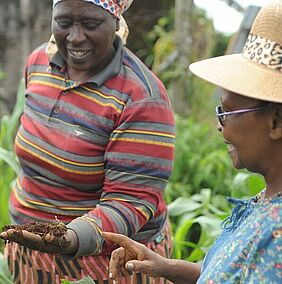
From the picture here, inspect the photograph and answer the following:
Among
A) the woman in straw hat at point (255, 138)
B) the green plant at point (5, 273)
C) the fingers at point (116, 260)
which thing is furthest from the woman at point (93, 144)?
the woman in straw hat at point (255, 138)

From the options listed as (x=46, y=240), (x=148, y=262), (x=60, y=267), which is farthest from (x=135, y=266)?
(x=60, y=267)

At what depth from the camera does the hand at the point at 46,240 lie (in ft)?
7.31

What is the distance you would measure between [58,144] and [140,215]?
315 millimetres

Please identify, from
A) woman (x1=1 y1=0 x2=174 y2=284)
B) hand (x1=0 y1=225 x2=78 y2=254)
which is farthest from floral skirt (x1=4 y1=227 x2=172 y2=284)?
hand (x1=0 y1=225 x2=78 y2=254)

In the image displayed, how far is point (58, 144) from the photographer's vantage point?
2.60 meters

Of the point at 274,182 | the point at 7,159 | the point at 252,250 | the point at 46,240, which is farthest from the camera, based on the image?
the point at 7,159

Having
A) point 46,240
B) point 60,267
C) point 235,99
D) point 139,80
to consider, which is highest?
point 235,99

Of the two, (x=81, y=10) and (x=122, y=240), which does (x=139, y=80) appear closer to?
(x=81, y=10)

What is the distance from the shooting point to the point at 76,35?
2.56 meters

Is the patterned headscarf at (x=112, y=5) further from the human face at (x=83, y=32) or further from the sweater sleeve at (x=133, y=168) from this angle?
the sweater sleeve at (x=133, y=168)

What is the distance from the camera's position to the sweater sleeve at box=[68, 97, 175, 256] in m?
2.52

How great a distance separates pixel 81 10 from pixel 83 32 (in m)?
0.06

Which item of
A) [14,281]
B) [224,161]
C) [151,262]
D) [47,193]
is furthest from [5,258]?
[224,161]

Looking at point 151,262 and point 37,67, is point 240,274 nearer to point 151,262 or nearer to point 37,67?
point 151,262
